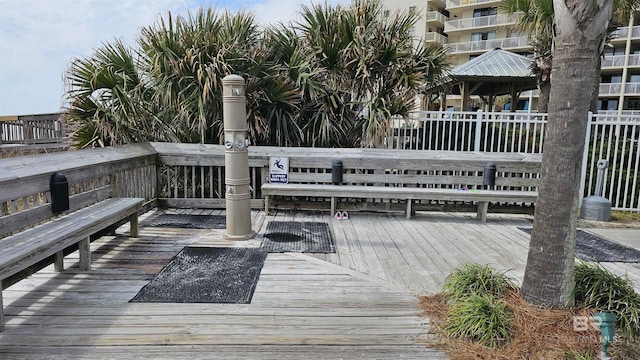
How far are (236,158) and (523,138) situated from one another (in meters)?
5.61

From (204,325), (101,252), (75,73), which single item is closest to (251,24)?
(75,73)

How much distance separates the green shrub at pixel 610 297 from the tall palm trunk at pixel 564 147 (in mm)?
155

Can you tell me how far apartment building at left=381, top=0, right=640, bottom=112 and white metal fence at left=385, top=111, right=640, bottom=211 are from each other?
76.4 feet

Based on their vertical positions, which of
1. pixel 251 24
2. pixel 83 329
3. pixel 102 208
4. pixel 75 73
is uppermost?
pixel 251 24

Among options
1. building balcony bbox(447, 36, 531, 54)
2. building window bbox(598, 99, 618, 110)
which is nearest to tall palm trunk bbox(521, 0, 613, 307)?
building window bbox(598, 99, 618, 110)

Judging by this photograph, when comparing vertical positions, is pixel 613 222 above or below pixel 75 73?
below

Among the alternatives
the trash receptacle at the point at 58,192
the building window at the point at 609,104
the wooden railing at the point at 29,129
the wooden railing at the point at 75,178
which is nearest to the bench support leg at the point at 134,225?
the wooden railing at the point at 75,178

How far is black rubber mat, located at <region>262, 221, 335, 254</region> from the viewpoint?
4.16 meters

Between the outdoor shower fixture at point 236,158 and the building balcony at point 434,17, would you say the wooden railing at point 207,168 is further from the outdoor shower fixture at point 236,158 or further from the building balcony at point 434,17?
the building balcony at point 434,17

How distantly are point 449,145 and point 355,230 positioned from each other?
320 cm

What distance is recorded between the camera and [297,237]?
461 cm

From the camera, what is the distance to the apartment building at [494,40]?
28344 mm

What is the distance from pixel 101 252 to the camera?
3920 millimetres

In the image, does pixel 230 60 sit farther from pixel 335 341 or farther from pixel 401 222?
pixel 335 341
